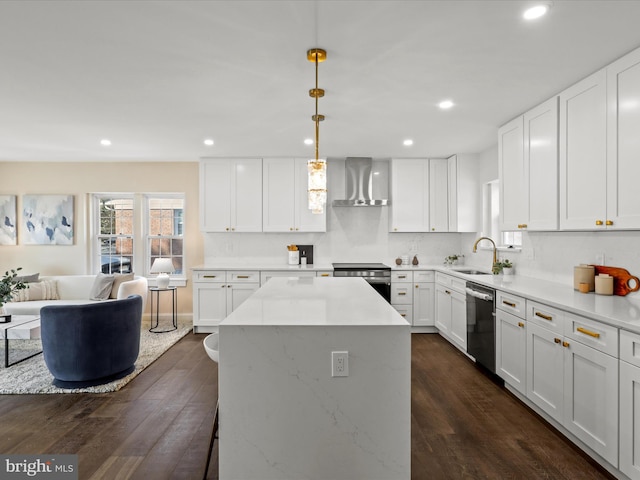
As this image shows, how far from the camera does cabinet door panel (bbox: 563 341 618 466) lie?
6.64 ft

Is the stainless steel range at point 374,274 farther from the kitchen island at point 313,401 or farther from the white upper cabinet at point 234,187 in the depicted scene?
the kitchen island at point 313,401

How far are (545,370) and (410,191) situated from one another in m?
3.25

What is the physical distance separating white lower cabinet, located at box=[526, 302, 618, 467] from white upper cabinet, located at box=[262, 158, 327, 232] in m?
3.29

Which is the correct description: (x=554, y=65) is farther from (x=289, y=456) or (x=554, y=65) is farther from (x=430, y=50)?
(x=289, y=456)

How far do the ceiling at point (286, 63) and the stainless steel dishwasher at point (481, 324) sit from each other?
67.1 inches

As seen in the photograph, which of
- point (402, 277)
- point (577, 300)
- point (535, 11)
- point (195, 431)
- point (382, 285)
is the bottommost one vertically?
point (195, 431)

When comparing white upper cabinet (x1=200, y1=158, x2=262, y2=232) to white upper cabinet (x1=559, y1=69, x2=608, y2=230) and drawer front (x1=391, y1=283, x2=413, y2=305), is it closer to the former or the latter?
drawer front (x1=391, y1=283, x2=413, y2=305)

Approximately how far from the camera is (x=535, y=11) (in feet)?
6.22

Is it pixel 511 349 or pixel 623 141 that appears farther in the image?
pixel 511 349

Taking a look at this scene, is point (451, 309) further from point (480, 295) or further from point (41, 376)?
point (41, 376)

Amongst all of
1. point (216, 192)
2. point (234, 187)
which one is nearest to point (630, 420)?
point (234, 187)

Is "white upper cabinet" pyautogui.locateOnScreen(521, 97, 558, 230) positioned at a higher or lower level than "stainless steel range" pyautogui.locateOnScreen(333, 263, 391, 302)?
higher

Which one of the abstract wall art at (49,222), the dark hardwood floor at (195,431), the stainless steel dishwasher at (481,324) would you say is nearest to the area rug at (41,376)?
the dark hardwood floor at (195,431)

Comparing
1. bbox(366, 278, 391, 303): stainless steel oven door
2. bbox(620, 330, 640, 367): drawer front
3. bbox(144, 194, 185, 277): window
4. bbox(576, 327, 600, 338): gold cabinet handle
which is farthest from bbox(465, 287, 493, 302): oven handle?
bbox(144, 194, 185, 277): window
